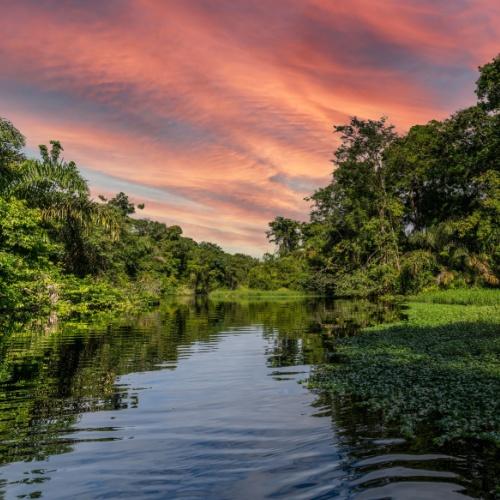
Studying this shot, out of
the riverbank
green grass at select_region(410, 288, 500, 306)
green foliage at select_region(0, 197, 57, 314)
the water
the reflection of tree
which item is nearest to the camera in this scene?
the water

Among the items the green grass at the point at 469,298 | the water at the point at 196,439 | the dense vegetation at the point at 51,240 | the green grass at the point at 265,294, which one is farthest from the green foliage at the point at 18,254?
the green grass at the point at 265,294

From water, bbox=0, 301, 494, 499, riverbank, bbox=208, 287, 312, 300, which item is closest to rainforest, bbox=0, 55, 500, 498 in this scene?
water, bbox=0, 301, 494, 499

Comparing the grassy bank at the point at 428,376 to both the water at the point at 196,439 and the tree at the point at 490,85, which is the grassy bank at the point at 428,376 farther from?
the tree at the point at 490,85

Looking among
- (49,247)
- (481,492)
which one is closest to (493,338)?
(481,492)

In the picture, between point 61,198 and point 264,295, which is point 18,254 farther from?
point 264,295

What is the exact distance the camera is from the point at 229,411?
9781 mm

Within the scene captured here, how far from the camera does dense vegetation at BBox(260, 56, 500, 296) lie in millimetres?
43375

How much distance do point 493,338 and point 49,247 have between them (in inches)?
776

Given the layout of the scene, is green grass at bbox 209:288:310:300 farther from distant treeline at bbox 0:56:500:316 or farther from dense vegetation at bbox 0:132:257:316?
dense vegetation at bbox 0:132:257:316

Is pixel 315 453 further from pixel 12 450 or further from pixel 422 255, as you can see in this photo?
pixel 422 255

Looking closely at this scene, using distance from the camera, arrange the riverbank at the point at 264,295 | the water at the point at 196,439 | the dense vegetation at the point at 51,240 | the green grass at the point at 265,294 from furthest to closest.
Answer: the green grass at the point at 265,294 → the riverbank at the point at 264,295 → the dense vegetation at the point at 51,240 → the water at the point at 196,439

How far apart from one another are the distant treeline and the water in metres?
8.14

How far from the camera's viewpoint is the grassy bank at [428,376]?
8375mm

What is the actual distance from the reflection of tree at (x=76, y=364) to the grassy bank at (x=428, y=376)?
2440mm
